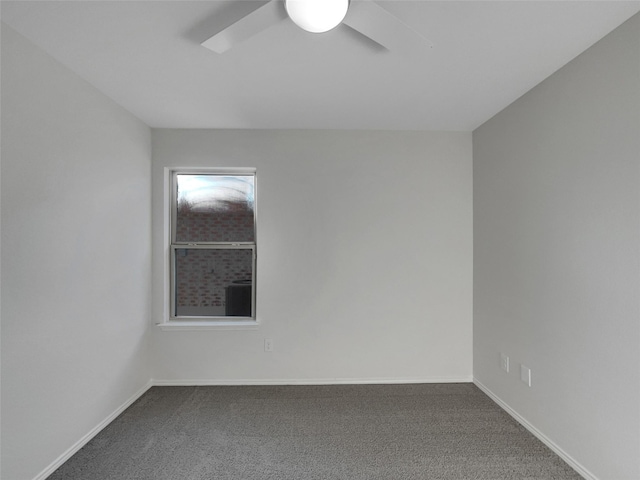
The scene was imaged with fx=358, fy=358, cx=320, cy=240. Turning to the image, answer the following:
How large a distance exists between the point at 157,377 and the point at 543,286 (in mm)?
3301

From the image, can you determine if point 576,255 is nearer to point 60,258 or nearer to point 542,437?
point 542,437

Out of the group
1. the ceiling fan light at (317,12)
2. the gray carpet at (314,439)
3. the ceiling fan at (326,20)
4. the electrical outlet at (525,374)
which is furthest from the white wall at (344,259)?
the ceiling fan light at (317,12)

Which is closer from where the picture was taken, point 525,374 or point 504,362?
point 525,374

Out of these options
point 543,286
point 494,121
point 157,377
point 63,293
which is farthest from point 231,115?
point 543,286

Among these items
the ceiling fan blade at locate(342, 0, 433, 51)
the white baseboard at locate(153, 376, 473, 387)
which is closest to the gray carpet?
the white baseboard at locate(153, 376, 473, 387)

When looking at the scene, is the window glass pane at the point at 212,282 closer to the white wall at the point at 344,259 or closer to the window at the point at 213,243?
the window at the point at 213,243

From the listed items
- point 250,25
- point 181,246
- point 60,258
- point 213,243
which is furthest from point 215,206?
point 250,25

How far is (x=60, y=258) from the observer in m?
2.13

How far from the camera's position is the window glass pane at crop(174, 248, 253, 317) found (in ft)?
11.5

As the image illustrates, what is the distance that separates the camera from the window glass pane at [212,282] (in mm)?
3508

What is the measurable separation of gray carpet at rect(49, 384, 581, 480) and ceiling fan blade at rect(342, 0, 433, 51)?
2.29 meters

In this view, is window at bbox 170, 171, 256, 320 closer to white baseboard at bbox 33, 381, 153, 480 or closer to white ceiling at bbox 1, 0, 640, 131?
white ceiling at bbox 1, 0, 640, 131

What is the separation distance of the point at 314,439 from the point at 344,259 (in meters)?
1.54

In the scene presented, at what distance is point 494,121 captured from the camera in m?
3.03
